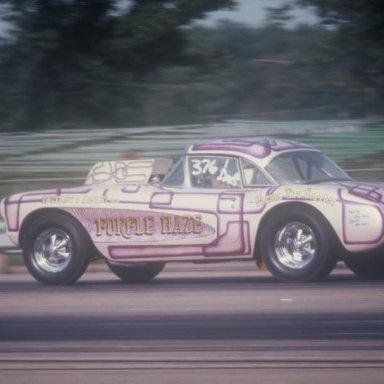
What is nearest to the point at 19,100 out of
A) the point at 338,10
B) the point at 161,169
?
the point at 338,10

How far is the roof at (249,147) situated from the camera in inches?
478

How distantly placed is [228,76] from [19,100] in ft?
21.2

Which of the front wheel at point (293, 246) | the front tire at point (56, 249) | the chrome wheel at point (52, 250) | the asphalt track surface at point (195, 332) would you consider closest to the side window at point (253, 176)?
the front wheel at point (293, 246)

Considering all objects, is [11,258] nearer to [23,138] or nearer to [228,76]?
[23,138]

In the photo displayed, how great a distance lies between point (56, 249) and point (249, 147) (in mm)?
2483

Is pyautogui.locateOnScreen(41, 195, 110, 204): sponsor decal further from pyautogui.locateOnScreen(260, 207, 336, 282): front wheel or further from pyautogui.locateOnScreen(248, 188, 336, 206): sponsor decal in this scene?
pyautogui.locateOnScreen(260, 207, 336, 282): front wheel

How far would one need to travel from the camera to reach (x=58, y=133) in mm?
29203

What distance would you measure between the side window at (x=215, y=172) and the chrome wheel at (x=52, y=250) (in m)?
1.62

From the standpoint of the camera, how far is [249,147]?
12242 millimetres

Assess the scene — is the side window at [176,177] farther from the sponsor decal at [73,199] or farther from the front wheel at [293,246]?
the front wheel at [293,246]

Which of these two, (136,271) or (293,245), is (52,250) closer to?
(136,271)

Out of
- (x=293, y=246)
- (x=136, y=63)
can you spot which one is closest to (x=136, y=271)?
(x=293, y=246)

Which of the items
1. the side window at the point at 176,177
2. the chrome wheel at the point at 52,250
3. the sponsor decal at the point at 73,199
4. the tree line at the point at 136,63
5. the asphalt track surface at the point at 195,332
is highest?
the tree line at the point at 136,63

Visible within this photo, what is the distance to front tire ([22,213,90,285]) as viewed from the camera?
12.3 meters
